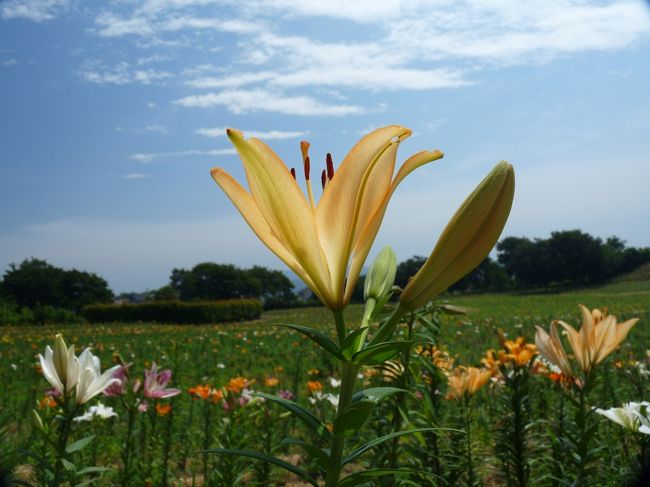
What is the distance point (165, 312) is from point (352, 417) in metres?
25.1

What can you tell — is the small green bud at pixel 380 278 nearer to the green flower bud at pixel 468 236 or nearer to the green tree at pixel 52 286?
the green flower bud at pixel 468 236

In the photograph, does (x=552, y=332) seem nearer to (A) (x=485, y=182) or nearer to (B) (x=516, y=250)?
(A) (x=485, y=182)

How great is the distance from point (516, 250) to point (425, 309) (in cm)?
5793

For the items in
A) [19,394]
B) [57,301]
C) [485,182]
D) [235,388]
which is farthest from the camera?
[57,301]

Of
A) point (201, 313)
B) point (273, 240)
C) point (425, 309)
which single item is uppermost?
point (273, 240)

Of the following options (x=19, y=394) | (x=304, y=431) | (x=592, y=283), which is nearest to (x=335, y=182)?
(x=304, y=431)

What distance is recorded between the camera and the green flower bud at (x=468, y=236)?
0.47 metres

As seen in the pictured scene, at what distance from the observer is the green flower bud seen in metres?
0.47

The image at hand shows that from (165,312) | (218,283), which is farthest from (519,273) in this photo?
(165,312)

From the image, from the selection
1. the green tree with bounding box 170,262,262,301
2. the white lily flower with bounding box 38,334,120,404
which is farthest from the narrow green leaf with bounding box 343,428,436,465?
the green tree with bounding box 170,262,262,301

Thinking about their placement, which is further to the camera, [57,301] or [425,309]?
[57,301]

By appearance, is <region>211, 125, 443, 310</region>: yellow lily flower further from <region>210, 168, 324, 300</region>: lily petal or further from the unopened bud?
the unopened bud

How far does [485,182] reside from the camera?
0.48 metres

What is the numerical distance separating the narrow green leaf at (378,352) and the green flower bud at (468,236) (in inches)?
2.5
